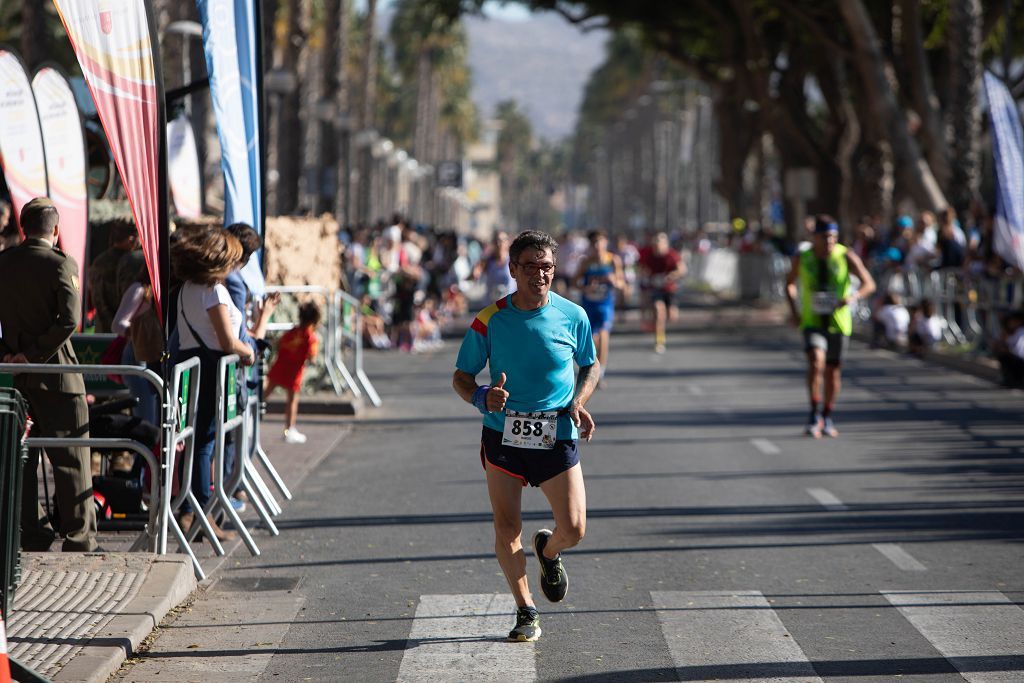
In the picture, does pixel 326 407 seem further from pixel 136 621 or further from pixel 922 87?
pixel 922 87

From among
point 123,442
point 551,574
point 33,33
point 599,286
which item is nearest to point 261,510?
point 123,442

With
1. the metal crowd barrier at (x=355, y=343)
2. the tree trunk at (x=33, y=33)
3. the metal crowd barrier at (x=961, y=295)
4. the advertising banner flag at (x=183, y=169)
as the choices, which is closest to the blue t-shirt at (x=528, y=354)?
the advertising banner flag at (x=183, y=169)

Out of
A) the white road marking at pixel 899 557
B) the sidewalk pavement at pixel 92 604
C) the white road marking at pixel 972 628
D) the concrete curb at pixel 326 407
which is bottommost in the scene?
the concrete curb at pixel 326 407

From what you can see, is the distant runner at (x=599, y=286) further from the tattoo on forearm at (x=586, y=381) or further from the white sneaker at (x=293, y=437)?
the tattoo on forearm at (x=586, y=381)

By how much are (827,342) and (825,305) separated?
0.33m

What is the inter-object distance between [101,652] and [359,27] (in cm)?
7751

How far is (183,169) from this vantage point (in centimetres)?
1529

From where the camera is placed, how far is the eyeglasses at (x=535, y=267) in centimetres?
673

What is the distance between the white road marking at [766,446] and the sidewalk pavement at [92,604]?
18.3 feet

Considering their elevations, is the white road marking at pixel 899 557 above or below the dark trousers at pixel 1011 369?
above

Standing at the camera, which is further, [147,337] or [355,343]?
[355,343]

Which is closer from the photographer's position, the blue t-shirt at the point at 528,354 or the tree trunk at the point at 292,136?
the blue t-shirt at the point at 528,354

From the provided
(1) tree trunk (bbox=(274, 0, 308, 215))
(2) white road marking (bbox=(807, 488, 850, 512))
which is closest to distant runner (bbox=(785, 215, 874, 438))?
(2) white road marking (bbox=(807, 488, 850, 512))

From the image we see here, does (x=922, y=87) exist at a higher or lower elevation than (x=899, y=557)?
higher
